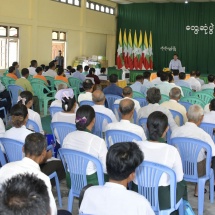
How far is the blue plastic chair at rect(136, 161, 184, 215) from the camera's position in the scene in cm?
317

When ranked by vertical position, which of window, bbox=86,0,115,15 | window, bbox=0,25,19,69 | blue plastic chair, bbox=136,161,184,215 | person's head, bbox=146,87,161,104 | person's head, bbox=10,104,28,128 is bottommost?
blue plastic chair, bbox=136,161,184,215

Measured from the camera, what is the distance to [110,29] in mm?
20922

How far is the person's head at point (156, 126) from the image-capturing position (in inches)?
138

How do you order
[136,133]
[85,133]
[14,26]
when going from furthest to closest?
1. [14,26]
2. [136,133]
3. [85,133]

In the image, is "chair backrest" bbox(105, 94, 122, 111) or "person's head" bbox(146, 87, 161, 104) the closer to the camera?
"person's head" bbox(146, 87, 161, 104)

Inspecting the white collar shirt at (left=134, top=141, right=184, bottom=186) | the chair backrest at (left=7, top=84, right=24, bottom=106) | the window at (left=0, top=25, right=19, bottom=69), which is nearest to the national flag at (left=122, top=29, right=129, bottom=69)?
the window at (left=0, top=25, right=19, bottom=69)

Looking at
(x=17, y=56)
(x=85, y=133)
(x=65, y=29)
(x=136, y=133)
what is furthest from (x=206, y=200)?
(x=65, y=29)

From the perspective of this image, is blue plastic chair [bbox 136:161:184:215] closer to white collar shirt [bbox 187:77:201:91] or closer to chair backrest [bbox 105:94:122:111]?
chair backrest [bbox 105:94:122:111]

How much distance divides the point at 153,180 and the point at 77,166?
2.31 feet

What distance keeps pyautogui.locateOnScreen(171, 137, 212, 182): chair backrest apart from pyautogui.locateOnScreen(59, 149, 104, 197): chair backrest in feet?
3.14

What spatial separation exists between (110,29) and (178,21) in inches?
139

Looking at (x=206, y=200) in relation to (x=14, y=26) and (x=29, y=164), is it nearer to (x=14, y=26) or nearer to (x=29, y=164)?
(x=29, y=164)

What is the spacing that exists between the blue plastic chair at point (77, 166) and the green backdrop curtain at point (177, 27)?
1815 cm

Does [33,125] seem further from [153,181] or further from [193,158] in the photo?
[153,181]
